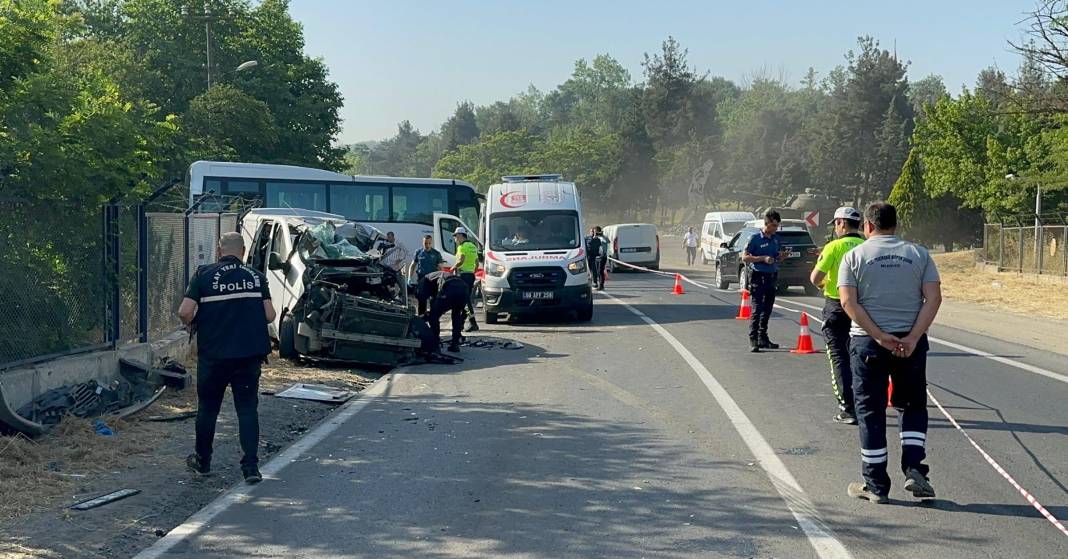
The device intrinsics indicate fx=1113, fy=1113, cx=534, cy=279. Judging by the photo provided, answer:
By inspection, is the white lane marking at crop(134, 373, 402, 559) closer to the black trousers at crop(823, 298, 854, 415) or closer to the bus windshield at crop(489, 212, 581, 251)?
the black trousers at crop(823, 298, 854, 415)

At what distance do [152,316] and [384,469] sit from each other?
21.3ft

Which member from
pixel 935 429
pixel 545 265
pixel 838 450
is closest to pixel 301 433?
pixel 838 450

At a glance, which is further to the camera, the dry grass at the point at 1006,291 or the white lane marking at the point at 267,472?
the dry grass at the point at 1006,291

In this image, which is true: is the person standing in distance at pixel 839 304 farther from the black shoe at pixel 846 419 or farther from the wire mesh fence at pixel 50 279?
the wire mesh fence at pixel 50 279

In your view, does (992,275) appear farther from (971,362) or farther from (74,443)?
(74,443)

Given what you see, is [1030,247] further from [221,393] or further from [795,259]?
[221,393]

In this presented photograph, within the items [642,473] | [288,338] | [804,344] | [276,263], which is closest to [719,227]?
[804,344]

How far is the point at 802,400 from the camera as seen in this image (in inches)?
426

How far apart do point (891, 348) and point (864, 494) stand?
0.93 meters

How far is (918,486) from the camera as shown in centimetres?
668

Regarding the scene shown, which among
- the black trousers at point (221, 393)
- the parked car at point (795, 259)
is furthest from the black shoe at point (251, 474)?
the parked car at point (795, 259)

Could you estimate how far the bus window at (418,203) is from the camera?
31.5 m

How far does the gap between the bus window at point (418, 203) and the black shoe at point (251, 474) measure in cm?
2398

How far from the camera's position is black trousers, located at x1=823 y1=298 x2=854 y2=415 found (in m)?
9.42
